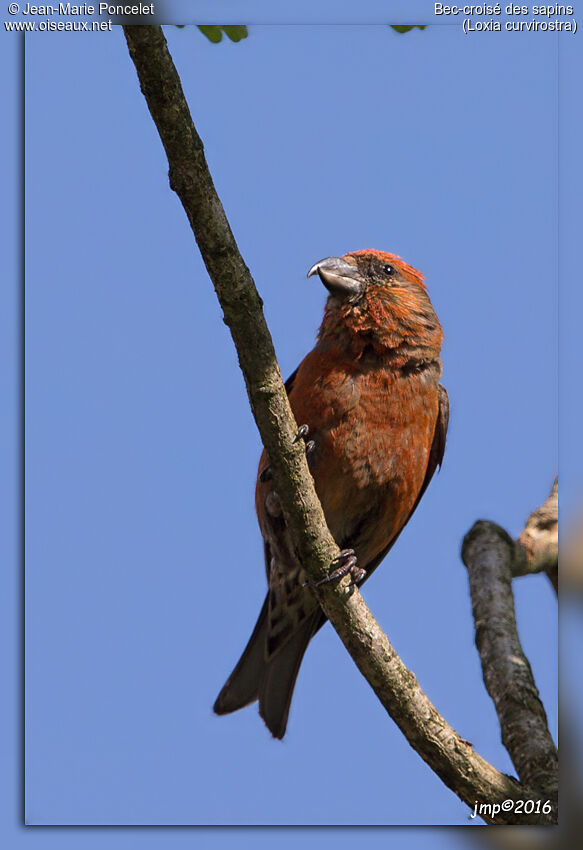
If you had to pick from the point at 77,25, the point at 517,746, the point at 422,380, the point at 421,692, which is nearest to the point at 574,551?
the point at 421,692

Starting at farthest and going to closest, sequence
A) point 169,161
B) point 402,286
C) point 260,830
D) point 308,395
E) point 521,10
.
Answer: point 402,286
point 308,395
point 521,10
point 260,830
point 169,161

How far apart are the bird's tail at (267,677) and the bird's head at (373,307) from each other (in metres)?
1.65

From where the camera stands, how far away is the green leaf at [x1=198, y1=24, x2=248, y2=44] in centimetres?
325

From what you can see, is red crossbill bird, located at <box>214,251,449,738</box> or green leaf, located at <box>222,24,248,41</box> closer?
green leaf, located at <box>222,24,248,41</box>

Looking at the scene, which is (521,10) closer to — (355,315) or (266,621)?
(355,315)

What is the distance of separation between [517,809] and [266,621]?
1963 mm

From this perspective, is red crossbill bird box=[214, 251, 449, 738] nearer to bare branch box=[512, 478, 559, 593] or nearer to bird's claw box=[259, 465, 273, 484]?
bird's claw box=[259, 465, 273, 484]

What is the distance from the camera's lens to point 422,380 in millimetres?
4809

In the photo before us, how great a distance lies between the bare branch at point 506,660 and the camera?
4.09m

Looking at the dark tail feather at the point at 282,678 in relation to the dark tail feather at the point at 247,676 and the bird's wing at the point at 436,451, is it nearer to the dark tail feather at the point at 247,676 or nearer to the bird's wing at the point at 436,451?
the dark tail feather at the point at 247,676

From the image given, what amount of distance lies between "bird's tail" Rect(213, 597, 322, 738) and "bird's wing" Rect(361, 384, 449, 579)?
1.57 feet

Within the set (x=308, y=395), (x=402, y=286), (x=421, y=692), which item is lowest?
(x=421, y=692)

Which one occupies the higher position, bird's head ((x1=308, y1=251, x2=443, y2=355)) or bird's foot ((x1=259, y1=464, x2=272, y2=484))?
bird's head ((x1=308, y1=251, x2=443, y2=355))

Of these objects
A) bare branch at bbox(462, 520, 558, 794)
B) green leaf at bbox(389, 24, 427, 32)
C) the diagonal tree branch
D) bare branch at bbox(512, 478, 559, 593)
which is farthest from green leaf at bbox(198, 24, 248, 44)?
bare branch at bbox(512, 478, 559, 593)
